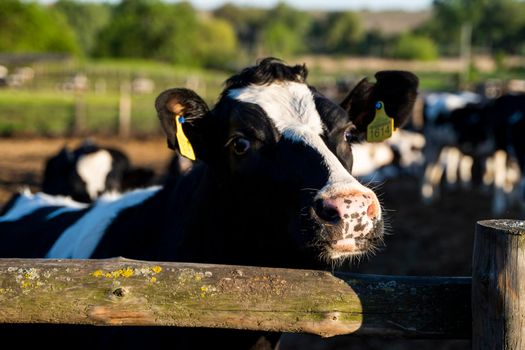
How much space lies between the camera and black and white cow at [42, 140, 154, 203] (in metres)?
7.00

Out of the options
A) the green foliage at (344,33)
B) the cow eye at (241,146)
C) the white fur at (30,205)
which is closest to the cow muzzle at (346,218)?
the cow eye at (241,146)

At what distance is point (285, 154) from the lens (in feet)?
8.75

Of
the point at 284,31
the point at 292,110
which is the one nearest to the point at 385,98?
the point at 292,110

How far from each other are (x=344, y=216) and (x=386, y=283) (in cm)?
25

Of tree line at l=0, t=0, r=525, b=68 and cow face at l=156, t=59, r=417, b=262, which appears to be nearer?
cow face at l=156, t=59, r=417, b=262

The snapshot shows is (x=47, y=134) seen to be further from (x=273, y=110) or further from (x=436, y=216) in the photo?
(x=273, y=110)

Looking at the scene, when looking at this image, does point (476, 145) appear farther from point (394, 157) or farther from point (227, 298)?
point (227, 298)

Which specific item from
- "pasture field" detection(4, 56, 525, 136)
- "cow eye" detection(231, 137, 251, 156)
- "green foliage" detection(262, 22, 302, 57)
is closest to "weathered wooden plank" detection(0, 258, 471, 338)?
"cow eye" detection(231, 137, 251, 156)

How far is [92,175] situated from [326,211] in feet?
17.6

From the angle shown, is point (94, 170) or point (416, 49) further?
point (416, 49)

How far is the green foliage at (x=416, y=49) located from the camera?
7650 centimetres

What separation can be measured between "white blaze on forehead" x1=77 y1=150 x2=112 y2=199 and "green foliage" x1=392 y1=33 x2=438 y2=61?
237ft

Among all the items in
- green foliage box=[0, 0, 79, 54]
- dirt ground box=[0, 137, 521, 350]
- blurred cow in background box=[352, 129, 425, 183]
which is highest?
green foliage box=[0, 0, 79, 54]

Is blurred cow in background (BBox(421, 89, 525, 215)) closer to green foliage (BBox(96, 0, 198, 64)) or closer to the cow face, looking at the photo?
the cow face
